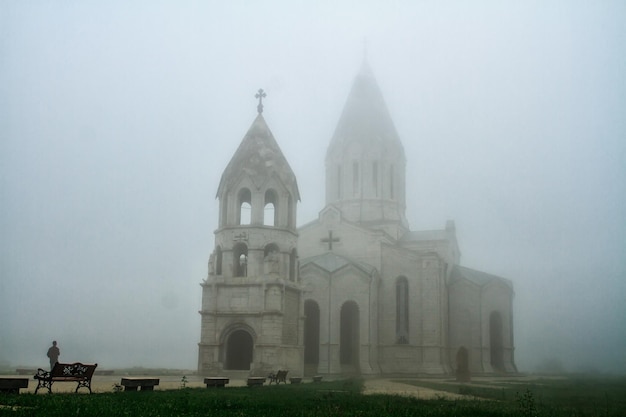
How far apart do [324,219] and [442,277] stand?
708cm

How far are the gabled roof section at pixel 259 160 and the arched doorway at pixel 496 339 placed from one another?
15163mm

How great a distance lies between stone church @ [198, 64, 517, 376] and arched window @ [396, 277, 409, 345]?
0.06m

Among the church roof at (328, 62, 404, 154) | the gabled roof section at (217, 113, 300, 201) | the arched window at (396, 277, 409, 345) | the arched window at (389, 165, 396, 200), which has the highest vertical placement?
the church roof at (328, 62, 404, 154)

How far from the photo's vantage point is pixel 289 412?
988cm

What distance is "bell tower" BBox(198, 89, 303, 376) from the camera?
24.1m

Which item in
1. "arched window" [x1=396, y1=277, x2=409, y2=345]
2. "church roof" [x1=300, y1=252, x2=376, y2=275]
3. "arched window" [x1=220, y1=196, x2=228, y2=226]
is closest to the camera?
"arched window" [x1=220, y1=196, x2=228, y2=226]

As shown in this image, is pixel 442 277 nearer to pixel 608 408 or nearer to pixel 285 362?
pixel 285 362

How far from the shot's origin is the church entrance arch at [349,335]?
3256 cm

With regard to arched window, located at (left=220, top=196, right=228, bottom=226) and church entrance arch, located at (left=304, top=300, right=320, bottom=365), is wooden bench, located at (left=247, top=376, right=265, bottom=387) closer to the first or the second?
arched window, located at (left=220, top=196, right=228, bottom=226)

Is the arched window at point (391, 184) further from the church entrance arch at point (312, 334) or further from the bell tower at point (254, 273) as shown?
the bell tower at point (254, 273)

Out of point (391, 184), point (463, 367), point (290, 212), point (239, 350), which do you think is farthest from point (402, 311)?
point (239, 350)

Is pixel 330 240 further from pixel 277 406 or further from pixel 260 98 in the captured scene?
pixel 277 406

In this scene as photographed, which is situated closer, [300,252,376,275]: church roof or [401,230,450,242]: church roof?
[300,252,376,275]: church roof

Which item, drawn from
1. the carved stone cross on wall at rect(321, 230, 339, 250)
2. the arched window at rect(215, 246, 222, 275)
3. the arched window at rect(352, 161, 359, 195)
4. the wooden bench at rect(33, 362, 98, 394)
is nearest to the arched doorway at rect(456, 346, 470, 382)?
the arched window at rect(215, 246, 222, 275)
